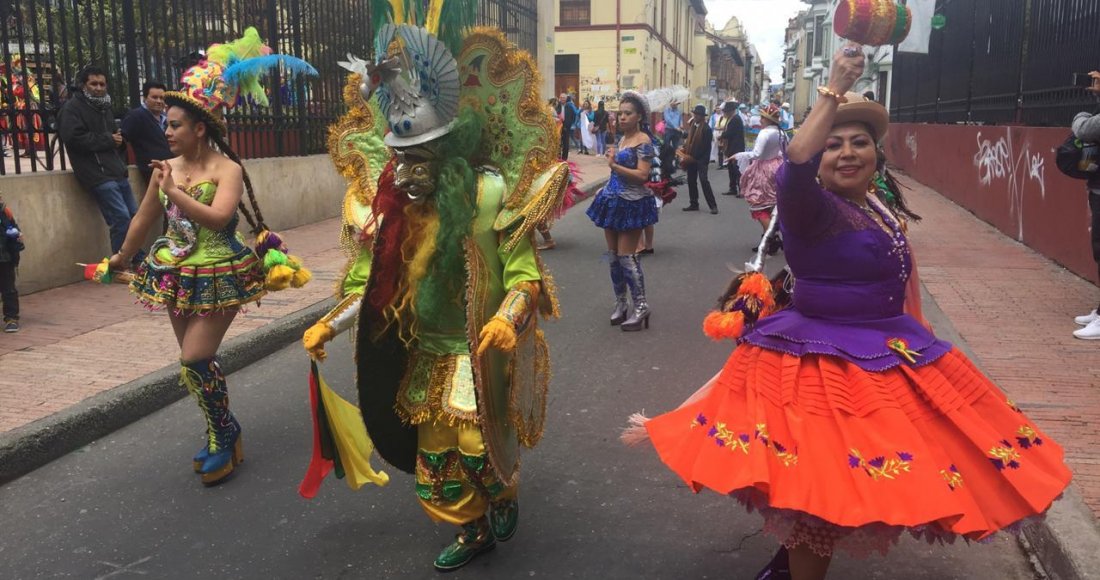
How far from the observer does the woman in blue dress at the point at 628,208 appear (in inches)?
289

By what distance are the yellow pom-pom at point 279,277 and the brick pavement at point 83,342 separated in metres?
1.78

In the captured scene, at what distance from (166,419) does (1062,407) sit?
528 cm

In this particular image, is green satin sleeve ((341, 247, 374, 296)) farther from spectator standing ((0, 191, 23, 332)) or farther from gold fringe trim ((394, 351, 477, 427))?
spectator standing ((0, 191, 23, 332))

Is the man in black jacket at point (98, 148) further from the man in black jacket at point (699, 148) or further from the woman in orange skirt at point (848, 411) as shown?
the man in black jacket at point (699, 148)

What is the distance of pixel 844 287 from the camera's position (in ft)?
9.30

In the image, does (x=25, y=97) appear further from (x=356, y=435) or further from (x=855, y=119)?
(x=855, y=119)

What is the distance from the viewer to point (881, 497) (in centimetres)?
245

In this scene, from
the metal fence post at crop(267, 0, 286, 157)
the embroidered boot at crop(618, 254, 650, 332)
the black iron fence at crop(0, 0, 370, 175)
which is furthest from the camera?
the metal fence post at crop(267, 0, 286, 157)

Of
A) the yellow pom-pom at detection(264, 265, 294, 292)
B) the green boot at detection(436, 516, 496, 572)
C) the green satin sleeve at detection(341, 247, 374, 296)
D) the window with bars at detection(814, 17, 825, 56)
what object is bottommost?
the green boot at detection(436, 516, 496, 572)

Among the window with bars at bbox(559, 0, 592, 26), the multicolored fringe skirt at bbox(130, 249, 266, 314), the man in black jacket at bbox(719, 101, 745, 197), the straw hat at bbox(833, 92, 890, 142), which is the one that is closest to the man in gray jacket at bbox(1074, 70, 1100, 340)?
the straw hat at bbox(833, 92, 890, 142)

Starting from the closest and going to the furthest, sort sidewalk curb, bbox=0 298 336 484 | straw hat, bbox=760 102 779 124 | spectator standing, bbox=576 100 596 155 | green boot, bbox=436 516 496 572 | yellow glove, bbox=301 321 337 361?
yellow glove, bbox=301 321 337 361 → green boot, bbox=436 516 496 572 → sidewalk curb, bbox=0 298 336 484 → straw hat, bbox=760 102 779 124 → spectator standing, bbox=576 100 596 155

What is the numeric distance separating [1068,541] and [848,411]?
147 centimetres

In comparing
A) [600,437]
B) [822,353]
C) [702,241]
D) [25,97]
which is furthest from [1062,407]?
[25,97]

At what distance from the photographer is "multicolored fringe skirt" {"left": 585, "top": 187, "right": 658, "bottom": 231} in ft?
24.5
